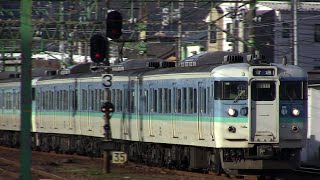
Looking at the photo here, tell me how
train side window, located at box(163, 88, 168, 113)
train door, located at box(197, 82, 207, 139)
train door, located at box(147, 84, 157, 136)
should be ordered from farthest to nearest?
train door, located at box(147, 84, 157, 136) < train side window, located at box(163, 88, 168, 113) < train door, located at box(197, 82, 207, 139)

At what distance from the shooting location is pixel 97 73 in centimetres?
3066

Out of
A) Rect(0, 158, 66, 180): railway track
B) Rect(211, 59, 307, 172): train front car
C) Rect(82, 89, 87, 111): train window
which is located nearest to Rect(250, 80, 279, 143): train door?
Rect(211, 59, 307, 172): train front car

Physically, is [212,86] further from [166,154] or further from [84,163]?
[84,163]

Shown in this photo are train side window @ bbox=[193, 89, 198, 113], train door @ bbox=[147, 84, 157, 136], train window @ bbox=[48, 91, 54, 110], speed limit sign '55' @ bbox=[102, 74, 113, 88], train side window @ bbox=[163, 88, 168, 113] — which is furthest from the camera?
train window @ bbox=[48, 91, 54, 110]

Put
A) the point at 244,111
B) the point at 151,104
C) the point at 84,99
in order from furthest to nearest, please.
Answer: the point at 84,99 < the point at 151,104 < the point at 244,111

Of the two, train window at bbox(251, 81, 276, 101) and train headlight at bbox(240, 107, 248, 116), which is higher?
train window at bbox(251, 81, 276, 101)

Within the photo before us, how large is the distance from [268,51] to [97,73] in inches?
1220

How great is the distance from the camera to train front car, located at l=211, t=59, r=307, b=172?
2005 cm

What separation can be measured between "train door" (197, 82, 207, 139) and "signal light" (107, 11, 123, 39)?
7.59ft

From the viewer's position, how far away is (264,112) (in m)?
20.2

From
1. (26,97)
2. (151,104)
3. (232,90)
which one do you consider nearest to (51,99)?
(151,104)

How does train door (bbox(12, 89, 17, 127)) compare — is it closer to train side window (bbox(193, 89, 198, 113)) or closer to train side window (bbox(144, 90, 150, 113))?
train side window (bbox(144, 90, 150, 113))

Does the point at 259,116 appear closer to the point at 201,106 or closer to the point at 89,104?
the point at 201,106

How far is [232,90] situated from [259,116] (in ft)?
2.80
